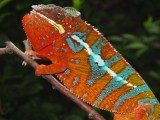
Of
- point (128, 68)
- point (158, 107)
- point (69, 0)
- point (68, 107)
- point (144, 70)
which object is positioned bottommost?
point (68, 107)

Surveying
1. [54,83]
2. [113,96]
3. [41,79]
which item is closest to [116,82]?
[113,96]

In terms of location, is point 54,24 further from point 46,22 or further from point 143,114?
point 143,114

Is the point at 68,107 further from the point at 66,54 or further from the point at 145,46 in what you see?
the point at 66,54

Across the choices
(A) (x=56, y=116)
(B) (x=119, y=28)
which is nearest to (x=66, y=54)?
(A) (x=56, y=116)

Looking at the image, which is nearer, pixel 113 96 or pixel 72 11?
pixel 72 11

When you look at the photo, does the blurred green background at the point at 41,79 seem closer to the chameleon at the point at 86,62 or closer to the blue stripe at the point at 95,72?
the chameleon at the point at 86,62

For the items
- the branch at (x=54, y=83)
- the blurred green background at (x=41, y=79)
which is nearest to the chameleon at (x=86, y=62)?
the branch at (x=54, y=83)
